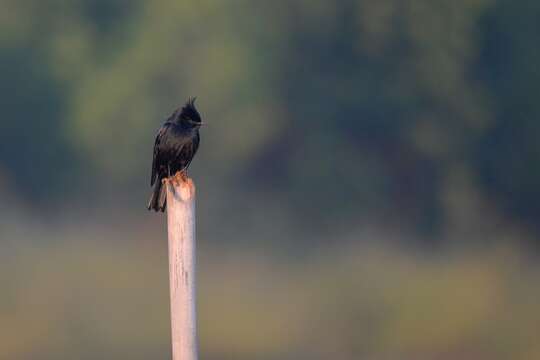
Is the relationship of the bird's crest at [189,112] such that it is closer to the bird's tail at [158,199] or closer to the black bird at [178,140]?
the black bird at [178,140]

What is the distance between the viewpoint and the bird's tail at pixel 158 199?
5012mm

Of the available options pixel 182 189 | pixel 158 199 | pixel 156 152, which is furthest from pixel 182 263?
pixel 156 152

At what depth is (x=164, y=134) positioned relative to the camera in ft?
18.4

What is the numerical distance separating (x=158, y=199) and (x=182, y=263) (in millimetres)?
818

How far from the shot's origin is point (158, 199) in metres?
5.07

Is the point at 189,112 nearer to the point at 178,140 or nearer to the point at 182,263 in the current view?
the point at 178,140

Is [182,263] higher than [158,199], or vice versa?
[158,199]

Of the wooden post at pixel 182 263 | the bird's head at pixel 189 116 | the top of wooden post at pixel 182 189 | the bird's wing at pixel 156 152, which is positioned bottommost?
the wooden post at pixel 182 263

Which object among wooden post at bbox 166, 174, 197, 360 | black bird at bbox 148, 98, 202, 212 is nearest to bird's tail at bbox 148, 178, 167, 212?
black bird at bbox 148, 98, 202, 212

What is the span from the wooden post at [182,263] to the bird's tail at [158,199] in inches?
21.4

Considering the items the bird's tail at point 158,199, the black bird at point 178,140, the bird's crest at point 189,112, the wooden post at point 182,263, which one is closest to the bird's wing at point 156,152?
the black bird at point 178,140

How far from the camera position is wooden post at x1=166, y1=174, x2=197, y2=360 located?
4281 millimetres

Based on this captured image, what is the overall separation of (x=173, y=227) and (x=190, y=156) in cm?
135

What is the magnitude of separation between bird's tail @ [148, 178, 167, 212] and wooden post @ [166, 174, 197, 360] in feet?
1.78
